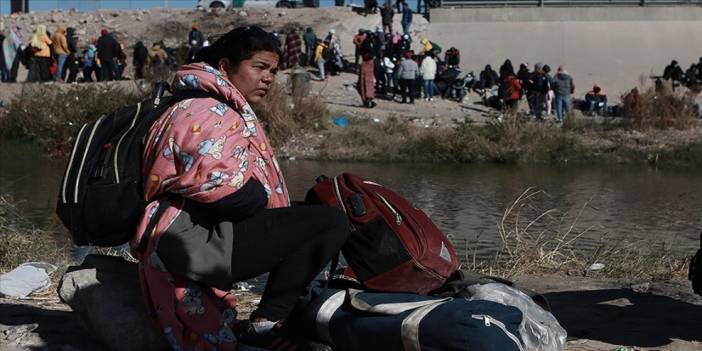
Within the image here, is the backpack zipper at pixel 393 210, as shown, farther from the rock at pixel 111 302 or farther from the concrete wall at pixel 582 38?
the concrete wall at pixel 582 38

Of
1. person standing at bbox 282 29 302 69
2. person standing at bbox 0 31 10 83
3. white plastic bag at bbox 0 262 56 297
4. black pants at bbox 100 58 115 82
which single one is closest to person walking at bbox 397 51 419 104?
person standing at bbox 282 29 302 69

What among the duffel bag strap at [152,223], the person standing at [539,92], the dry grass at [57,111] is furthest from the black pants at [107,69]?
the duffel bag strap at [152,223]

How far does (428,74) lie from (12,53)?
1130 centimetres

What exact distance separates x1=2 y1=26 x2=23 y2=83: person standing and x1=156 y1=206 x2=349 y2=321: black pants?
2583cm

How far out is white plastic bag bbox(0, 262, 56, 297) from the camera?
5.37 metres

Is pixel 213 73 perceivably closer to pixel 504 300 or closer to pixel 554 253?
pixel 504 300

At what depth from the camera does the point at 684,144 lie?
20.6 metres

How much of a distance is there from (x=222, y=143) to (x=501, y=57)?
31.7m

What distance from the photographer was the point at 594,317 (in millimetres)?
5176

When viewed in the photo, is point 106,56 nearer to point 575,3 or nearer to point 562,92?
point 562,92

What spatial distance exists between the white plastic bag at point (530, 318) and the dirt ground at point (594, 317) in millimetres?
504

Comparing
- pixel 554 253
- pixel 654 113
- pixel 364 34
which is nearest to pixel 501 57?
pixel 364 34

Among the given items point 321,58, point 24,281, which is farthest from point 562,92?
point 24,281

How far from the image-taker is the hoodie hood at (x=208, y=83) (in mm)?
3871
